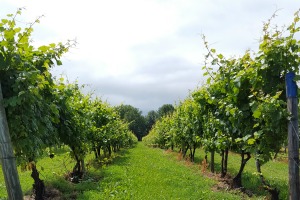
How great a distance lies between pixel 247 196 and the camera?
1025 cm

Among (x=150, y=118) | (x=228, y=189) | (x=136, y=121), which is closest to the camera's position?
(x=228, y=189)

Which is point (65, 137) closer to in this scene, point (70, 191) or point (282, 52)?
point (70, 191)

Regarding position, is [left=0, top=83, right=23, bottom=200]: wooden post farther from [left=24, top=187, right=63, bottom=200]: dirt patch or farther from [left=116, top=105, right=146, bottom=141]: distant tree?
[left=116, top=105, right=146, bottom=141]: distant tree

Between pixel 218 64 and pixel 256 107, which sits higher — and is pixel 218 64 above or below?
above

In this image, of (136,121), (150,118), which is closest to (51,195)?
(136,121)

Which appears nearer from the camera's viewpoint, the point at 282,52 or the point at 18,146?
the point at 18,146

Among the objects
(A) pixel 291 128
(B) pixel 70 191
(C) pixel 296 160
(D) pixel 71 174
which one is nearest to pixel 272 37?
(A) pixel 291 128

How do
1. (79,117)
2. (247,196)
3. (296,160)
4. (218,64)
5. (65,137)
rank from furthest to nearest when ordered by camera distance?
1. (79,117)
2. (247,196)
3. (65,137)
4. (218,64)
5. (296,160)

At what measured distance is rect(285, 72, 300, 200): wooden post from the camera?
4113mm

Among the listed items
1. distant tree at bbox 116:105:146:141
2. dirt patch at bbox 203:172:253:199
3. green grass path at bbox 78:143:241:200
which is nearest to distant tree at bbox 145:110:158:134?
distant tree at bbox 116:105:146:141

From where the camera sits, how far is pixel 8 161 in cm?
336

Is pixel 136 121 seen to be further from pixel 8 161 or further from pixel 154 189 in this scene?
pixel 8 161

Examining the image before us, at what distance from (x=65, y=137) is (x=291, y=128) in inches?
229

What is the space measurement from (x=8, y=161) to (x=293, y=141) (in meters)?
3.51
